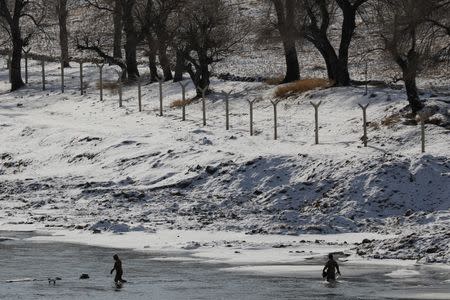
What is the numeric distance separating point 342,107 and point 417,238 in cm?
2000

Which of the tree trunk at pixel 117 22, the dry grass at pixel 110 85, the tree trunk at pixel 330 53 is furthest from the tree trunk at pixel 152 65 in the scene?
the tree trunk at pixel 330 53

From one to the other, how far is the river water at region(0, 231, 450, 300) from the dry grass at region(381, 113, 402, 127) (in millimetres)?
15491

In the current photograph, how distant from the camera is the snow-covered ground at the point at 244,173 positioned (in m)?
39.3

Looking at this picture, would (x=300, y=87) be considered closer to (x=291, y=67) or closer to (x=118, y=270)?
(x=291, y=67)

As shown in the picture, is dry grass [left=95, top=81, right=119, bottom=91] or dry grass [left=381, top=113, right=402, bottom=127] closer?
dry grass [left=381, top=113, right=402, bottom=127]

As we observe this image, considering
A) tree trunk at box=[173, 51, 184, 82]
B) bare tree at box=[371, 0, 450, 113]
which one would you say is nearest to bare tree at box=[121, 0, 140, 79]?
tree trunk at box=[173, 51, 184, 82]

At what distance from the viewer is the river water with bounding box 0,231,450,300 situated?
27984 millimetres

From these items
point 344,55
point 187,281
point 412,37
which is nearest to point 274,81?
point 344,55

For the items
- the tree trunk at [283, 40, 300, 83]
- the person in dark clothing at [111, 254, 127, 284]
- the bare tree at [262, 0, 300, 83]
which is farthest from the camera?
the tree trunk at [283, 40, 300, 83]

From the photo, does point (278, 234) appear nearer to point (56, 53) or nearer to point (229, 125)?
point (229, 125)

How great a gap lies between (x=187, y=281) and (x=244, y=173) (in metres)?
14.5

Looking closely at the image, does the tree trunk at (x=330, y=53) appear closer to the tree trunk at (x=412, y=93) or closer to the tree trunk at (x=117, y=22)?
the tree trunk at (x=412, y=93)

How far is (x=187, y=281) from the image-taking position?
99.5ft

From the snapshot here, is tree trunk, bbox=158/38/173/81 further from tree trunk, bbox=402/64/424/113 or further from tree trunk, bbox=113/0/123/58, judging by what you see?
tree trunk, bbox=402/64/424/113
